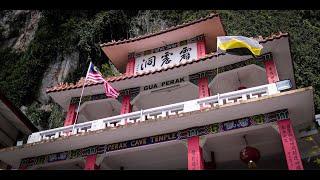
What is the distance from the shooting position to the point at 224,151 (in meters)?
13.5

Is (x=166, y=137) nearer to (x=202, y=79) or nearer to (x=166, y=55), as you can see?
(x=202, y=79)

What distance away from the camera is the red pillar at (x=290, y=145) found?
1057 centimetres

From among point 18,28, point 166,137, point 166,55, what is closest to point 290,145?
point 166,137

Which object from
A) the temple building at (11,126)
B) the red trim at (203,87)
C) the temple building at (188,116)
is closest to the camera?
the temple building at (188,116)

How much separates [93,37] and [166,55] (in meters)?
12.2

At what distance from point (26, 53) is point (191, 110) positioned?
19890 mm

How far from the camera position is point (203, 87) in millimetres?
14469

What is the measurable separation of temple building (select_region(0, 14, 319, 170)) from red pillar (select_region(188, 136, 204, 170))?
0.03 metres

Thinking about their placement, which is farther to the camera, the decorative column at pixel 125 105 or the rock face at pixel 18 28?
the rock face at pixel 18 28

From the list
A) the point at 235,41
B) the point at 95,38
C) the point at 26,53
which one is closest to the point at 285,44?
the point at 235,41

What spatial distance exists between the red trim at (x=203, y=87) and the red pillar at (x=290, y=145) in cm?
328

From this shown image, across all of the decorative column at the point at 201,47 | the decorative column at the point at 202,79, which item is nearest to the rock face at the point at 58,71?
the decorative column at the point at 201,47

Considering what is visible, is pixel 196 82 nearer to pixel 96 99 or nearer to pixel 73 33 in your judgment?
pixel 96 99

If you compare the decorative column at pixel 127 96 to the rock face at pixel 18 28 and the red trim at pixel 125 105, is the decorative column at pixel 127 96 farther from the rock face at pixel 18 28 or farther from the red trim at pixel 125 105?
the rock face at pixel 18 28
